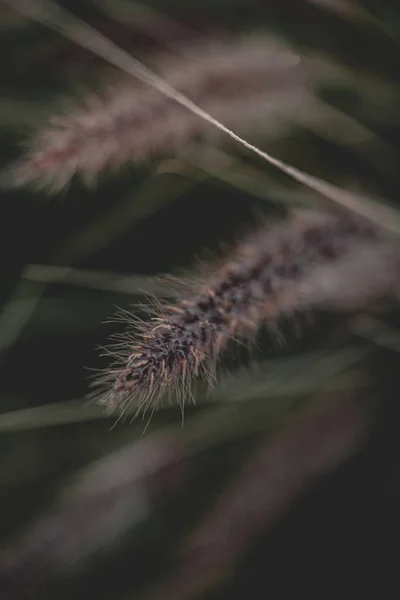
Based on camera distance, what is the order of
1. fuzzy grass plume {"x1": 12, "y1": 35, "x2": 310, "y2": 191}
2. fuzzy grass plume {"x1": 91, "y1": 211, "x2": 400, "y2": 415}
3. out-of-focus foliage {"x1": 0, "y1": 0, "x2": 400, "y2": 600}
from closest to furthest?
fuzzy grass plume {"x1": 91, "y1": 211, "x2": 400, "y2": 415}, fuzzy grass plume {"x1": 12, "y1": 35, "x2": 310, "y2": 191}, out-of-focus foliage {"x1": 0, "y1": 0, "x2": 400, "y2": 600}

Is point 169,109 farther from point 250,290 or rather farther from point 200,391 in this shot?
point 200,391

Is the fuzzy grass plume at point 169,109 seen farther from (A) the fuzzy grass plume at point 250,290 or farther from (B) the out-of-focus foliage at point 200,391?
(A) the fuzzy grass plume at point 250,290

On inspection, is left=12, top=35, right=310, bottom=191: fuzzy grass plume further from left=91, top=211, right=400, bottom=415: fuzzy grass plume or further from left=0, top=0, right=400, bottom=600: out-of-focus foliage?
left=91, top=211, right=400, bottom=415: fuzzy grass plume

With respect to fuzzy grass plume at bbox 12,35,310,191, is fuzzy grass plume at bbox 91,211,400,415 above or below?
below

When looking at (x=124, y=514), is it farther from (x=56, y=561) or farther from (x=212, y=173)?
(x=212, y=173)

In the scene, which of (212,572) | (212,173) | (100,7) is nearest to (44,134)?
(212,173)

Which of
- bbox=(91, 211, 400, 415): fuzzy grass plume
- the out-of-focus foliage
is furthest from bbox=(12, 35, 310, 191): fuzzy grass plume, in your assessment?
bbox=(91, 211, 400, 415): fuzzy grass plume

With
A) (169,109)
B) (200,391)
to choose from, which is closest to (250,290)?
(169,109)
